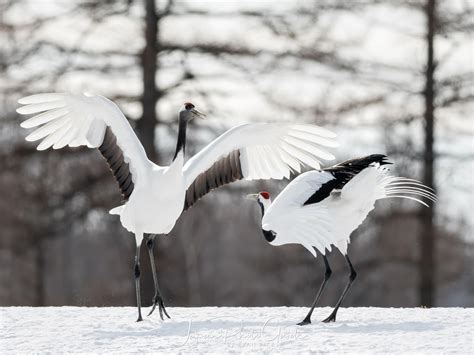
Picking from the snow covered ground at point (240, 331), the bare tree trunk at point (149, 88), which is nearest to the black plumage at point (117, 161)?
the snow covered ground at point (240, 331)

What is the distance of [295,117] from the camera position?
1591 centimetres

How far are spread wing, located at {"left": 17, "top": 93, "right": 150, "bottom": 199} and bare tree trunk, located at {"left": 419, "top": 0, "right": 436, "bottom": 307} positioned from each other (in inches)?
331

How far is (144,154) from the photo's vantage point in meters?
9.09

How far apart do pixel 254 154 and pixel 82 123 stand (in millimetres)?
1996

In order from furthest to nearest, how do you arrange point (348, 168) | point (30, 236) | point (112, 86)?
point (30, 236)
point (112, 86)
point (348, 168)

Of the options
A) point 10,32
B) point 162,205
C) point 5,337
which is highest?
point 10,32

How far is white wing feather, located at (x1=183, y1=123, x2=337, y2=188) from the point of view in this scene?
944 cm

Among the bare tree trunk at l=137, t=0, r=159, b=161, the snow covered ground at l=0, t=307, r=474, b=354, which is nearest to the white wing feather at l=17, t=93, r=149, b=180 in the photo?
the snow covered ground at l=0, t=307, r=474, b=354

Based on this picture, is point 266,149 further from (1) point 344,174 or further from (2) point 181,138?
(1) point 344,174

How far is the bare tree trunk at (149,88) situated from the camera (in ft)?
49.0

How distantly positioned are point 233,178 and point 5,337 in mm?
3151

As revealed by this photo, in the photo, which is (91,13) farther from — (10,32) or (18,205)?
(18,205)

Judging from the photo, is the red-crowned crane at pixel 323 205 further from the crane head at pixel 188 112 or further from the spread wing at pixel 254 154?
the crane head at pixel 188 112

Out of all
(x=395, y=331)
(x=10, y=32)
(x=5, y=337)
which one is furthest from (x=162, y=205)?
(x=10, y=32)
